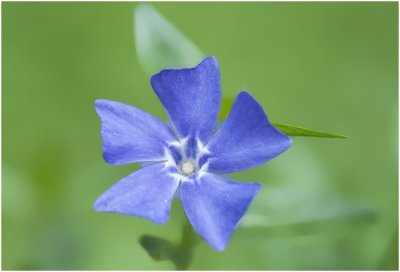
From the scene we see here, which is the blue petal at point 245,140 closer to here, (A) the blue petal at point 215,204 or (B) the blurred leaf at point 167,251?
(A) the blue petal at point 215,204

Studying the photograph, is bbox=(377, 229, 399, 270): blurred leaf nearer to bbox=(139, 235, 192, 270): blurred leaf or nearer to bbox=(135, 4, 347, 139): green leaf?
bbox=(139, 235, 192, 270): blurred leaf

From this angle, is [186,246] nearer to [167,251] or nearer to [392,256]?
[167,251]

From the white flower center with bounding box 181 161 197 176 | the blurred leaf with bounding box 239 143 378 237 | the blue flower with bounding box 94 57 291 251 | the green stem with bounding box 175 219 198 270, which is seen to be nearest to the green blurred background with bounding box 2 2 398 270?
the blurred leaf with bounding box 239 143 378 237

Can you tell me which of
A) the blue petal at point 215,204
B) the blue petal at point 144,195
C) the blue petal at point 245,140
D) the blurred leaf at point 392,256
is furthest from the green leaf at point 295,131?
the blurred leaf at point 392,256

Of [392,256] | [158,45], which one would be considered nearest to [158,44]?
[158,45]

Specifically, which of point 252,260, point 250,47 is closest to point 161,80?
point 252,260

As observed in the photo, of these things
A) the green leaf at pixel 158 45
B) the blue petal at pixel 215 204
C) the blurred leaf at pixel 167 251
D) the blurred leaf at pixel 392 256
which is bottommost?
the blurred leaf at pixel 392 256
